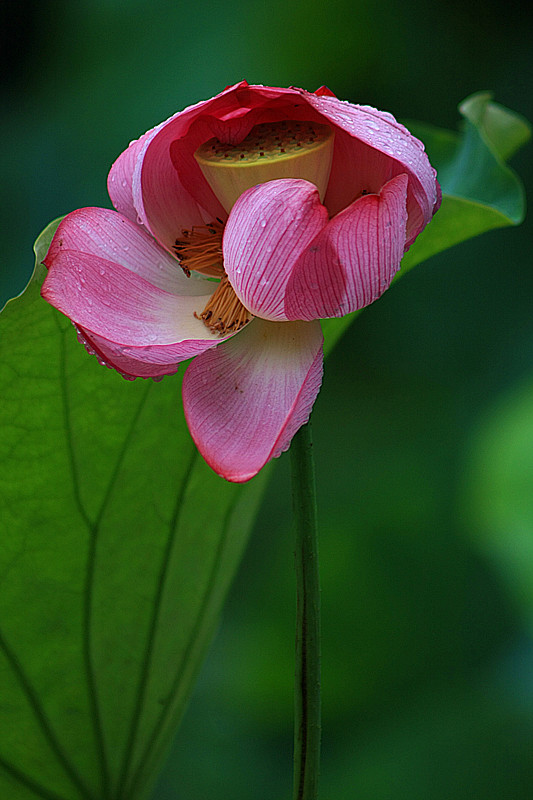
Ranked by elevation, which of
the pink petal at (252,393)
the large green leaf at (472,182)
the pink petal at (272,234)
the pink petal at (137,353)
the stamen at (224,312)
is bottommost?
the large green leaf at (472,182)

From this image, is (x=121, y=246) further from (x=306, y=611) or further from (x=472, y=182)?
(x=472, y=182)

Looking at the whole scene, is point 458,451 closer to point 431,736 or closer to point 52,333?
point 431,736

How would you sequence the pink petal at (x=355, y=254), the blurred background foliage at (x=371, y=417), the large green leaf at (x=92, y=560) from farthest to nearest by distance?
the blurred background foliage at (x=371, y=417), the large green leaf at (x=92, y=560), the pink petal at (x=355, y=254)

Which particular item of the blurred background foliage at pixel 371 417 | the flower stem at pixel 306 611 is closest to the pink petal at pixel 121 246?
the flower stem at pixel 306 611

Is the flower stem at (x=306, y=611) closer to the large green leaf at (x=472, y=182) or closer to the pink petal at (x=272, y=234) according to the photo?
the pink petal at (x=272, y=234)

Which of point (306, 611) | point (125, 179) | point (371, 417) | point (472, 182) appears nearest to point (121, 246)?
point (125, 179)

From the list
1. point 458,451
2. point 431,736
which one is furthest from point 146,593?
point 458,451

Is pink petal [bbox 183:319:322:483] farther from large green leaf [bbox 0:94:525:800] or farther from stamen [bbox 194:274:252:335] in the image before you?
large green leaf [bbox 0:94:525:800]
